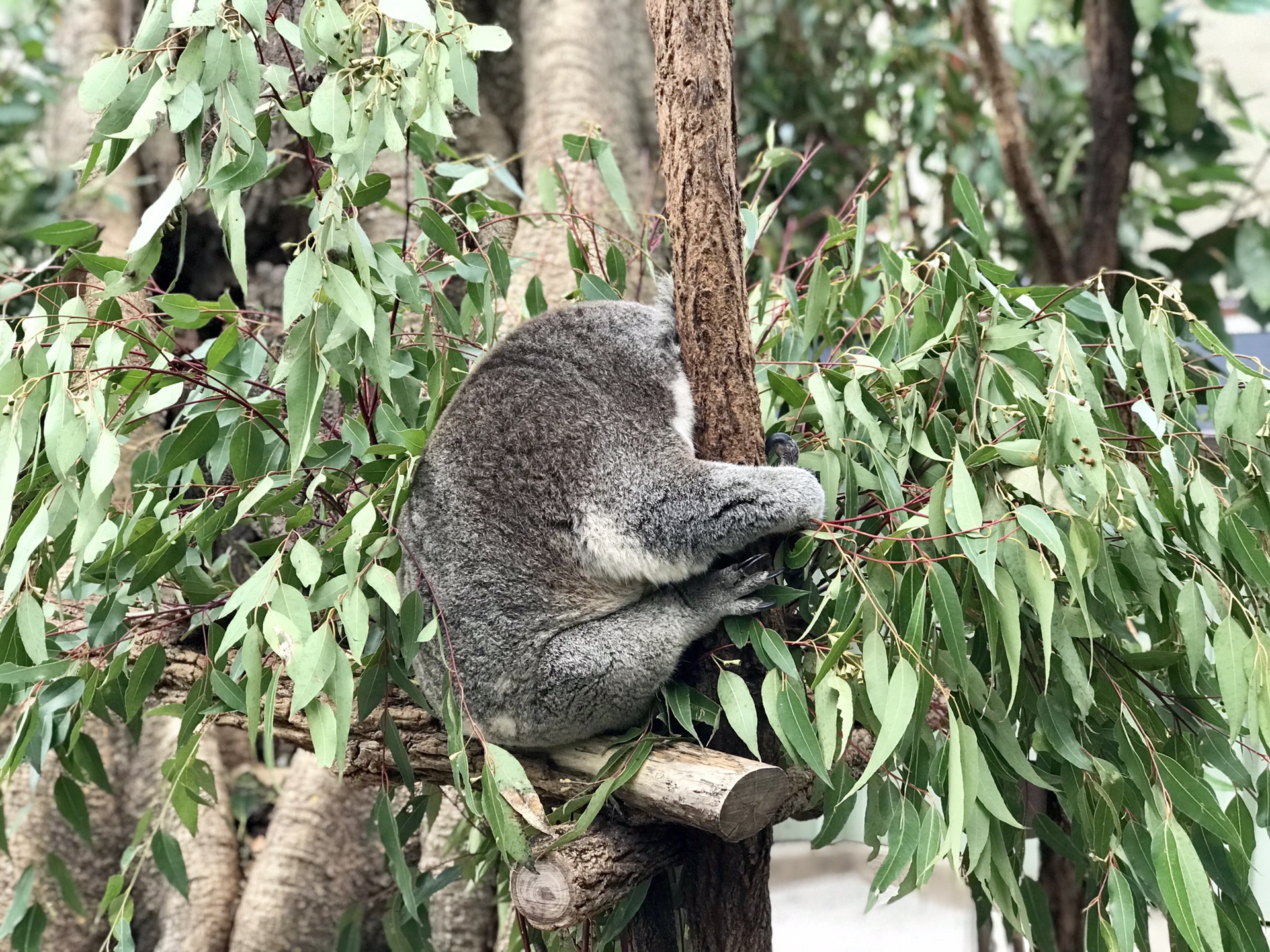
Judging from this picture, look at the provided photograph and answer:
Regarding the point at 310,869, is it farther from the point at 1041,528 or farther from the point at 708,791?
the point at 1041,528

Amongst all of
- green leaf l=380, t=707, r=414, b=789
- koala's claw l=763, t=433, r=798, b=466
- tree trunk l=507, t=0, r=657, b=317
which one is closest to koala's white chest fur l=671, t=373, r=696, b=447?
koala's claw l=763, t=433, r=798, b=466

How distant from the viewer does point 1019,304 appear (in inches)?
73.5

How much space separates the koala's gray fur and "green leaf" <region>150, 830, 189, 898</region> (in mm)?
705

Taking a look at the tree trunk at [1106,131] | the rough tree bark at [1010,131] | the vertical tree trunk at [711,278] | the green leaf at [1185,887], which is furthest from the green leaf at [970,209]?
the tree trunk at [1106,131]

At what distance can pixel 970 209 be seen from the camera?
81.4 inches

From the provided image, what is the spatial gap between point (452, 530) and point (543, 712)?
1.14 ft

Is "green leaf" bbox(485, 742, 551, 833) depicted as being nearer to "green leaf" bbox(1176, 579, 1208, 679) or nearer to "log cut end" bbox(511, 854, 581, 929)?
"log cut end" bbox(511, 854, 581, 929)

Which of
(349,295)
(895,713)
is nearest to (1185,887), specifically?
(895,713)

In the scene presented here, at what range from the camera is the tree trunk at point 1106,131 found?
3.89 m

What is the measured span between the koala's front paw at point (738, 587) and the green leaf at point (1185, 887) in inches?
26.7

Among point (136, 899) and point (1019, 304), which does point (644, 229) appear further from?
point (136, 899)

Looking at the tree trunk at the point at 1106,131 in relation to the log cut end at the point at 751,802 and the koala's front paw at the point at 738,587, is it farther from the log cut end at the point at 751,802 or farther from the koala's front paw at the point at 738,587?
the log cut end at the point at 751,802

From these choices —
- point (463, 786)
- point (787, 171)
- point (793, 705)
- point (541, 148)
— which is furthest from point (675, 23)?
point (787, 171)

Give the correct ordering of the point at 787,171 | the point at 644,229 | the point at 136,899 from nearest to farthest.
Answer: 1. the point at 644,229
2. the point at 136,899
3. the point at 787,171
